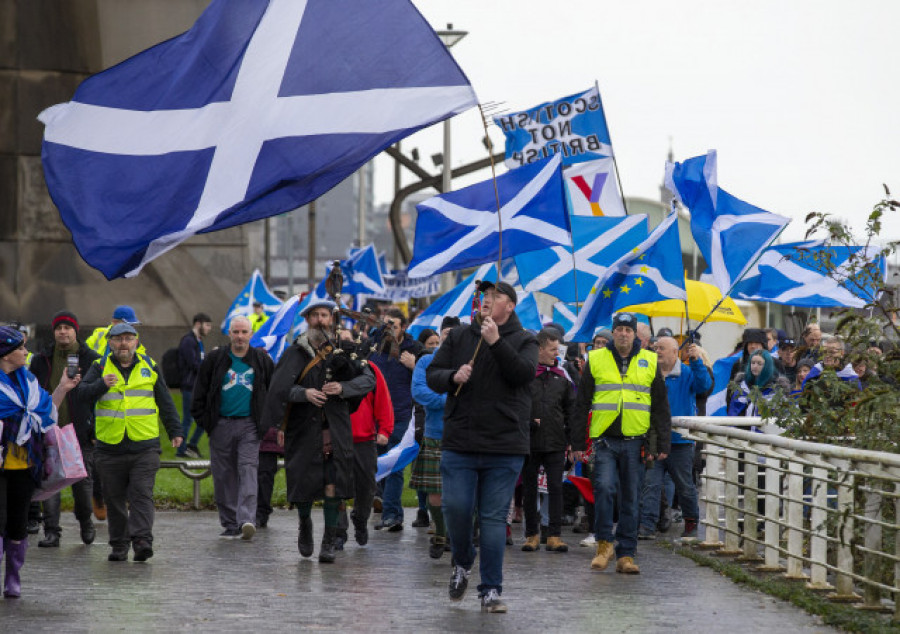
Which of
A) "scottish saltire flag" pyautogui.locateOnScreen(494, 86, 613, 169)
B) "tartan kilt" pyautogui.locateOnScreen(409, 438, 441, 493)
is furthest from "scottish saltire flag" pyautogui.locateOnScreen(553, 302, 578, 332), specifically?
"tartan kilt" pyautogui.locateOnScreen(409, 438, 441, 493)

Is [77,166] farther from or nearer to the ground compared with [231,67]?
nearer to the ground

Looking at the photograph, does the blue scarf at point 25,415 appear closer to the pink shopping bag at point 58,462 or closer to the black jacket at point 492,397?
the pink shopping bag at point 58,462

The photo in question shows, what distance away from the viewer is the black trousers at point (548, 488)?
13812 millimetres

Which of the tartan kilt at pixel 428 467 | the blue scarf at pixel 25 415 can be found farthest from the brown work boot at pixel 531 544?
the blue scarf at pixel 25 415

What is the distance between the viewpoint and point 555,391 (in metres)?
14.2

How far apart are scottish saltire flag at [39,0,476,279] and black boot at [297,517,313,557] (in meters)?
3.26

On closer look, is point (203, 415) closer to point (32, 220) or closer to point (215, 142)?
point (215, 142)

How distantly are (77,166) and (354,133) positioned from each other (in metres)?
1.68

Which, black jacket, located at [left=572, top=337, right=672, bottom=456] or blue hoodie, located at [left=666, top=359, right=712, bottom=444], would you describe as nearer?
black jacket, located at [left=572, top=337, right=672, bottom=456]

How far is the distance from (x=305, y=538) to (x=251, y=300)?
15784 millimetres

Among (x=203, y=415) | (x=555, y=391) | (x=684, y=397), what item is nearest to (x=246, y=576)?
(x=203, y=415)

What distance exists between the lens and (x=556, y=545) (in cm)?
1361

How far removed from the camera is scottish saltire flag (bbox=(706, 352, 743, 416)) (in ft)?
58.2

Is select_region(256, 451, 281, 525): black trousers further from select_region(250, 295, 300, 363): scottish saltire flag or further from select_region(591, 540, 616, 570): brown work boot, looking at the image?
select_region(250, 295, 300, 363): scottish saltire flag
